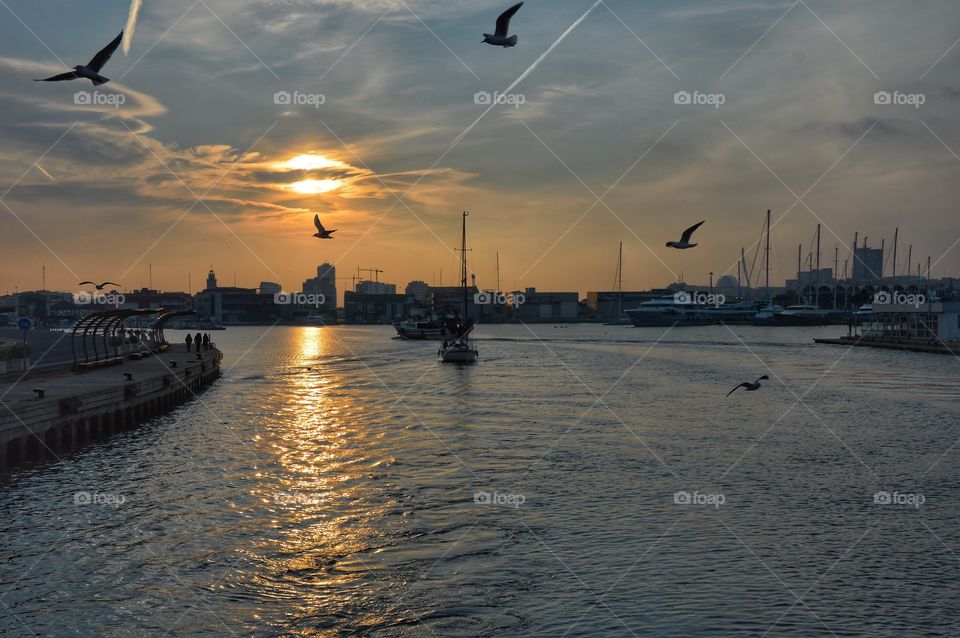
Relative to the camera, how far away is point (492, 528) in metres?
21.6

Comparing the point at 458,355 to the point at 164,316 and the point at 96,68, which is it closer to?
the point at 164,316

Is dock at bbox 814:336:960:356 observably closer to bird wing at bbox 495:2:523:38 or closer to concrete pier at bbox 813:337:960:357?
concrete pier at bbox 813:337:960:357

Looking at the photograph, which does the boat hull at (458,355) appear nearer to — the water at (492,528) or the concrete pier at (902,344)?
the water at (492,528)

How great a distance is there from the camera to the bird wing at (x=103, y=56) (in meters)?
20.9

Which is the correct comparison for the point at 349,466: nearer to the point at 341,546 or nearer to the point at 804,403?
the point at 341,546

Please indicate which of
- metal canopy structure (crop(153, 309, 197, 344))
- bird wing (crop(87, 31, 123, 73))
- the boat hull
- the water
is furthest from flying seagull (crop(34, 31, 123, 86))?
the boat hull

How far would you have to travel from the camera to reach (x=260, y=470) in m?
30.0

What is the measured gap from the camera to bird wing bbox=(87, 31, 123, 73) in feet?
68.6

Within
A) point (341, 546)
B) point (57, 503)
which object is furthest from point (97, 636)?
point (57, 503)

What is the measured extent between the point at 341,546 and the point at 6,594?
694cm

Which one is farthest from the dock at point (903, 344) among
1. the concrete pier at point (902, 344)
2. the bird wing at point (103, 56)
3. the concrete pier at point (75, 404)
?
the bird wing at point (103, 56)

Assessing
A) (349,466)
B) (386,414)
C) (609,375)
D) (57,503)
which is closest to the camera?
(57,503)

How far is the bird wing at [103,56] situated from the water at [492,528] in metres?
11.6

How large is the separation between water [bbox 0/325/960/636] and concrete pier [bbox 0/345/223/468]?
1061 mm
